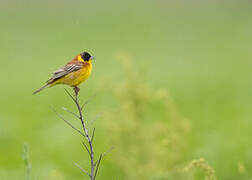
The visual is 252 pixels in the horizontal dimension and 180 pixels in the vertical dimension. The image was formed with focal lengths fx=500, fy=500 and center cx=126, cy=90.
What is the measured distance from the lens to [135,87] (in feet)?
24.9

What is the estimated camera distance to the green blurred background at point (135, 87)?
7715mm

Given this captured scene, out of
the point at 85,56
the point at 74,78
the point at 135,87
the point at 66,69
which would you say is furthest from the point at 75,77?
the point at 135,87

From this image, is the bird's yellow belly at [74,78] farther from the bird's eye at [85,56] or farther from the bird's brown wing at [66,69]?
the bird's eye at [85,56]

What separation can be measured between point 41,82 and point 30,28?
1083cm

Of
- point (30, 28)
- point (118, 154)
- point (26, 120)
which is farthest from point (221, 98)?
point (30, 28)

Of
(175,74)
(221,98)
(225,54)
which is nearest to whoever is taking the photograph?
(221,98)

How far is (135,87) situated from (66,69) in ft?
9.55

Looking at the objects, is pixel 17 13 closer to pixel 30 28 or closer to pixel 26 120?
pixel 30 28

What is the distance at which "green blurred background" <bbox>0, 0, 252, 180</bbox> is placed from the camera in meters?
7.71

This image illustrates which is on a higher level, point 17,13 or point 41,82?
point 17,13

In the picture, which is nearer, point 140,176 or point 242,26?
point 140,176

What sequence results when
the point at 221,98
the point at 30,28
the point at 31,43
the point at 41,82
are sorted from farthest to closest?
the point at 30,28
the point at 31,43
the point at 41,82
the point at 221,98

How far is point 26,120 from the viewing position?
17.7 metres

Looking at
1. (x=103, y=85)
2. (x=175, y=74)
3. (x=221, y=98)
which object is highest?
(x=175, y=74)
